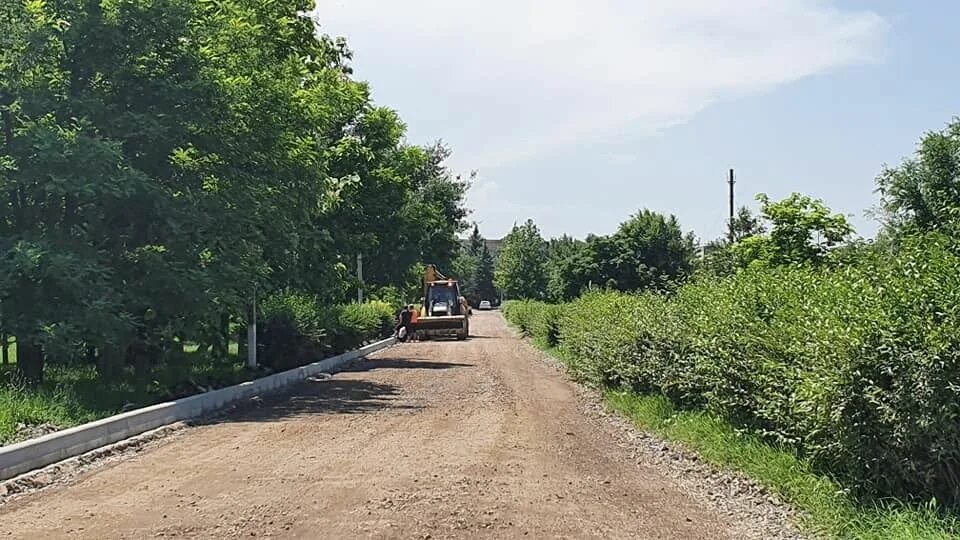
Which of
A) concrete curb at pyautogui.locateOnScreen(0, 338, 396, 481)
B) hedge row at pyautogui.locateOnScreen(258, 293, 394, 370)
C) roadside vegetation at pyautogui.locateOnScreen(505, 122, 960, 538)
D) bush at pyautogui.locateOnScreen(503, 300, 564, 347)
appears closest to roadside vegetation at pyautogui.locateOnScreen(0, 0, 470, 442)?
concrete curb at pyautogui.locateOnScreen(0, 338, 396, 481)

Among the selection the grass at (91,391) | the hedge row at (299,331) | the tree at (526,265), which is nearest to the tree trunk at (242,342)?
the hedge row at (299,331)

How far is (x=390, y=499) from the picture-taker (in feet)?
28.7

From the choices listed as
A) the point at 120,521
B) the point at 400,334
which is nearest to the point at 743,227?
the point at 400,334

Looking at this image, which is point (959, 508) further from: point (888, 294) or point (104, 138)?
point (104, 138)

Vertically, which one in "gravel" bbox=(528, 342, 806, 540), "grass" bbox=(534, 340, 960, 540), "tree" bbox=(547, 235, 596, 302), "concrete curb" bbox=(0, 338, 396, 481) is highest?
"tree" bbox=(547, 235, 596, 302)

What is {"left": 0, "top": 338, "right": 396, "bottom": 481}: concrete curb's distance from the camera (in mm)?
10469

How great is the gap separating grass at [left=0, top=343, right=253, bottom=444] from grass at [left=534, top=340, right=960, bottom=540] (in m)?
8.33

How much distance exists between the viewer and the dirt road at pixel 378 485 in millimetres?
7812

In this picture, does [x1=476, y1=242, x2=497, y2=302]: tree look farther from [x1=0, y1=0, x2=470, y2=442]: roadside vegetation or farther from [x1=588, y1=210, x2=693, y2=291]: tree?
[x1=0, y1=0, x2=470, y2=442]: roadside vegetation

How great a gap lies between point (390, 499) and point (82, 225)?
37.2ft

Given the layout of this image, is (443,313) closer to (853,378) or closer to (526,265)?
(853,378)

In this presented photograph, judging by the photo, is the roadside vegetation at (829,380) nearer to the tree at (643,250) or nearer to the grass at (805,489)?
the grass at (805,489)

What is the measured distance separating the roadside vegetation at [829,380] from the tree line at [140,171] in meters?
8.29

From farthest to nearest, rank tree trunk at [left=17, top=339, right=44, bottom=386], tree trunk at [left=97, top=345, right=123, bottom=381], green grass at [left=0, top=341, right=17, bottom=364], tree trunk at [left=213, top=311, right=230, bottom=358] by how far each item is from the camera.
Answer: tree trunk at [left=213, top=311, right=230, bottom=358] → green grass at [left=0, top=341, right=17, bottom=364] → tree trunk at [left=97, top=345, right=123, bottom=381] → tree trunk at [left=17, top=339, right=44, bottom=386]
